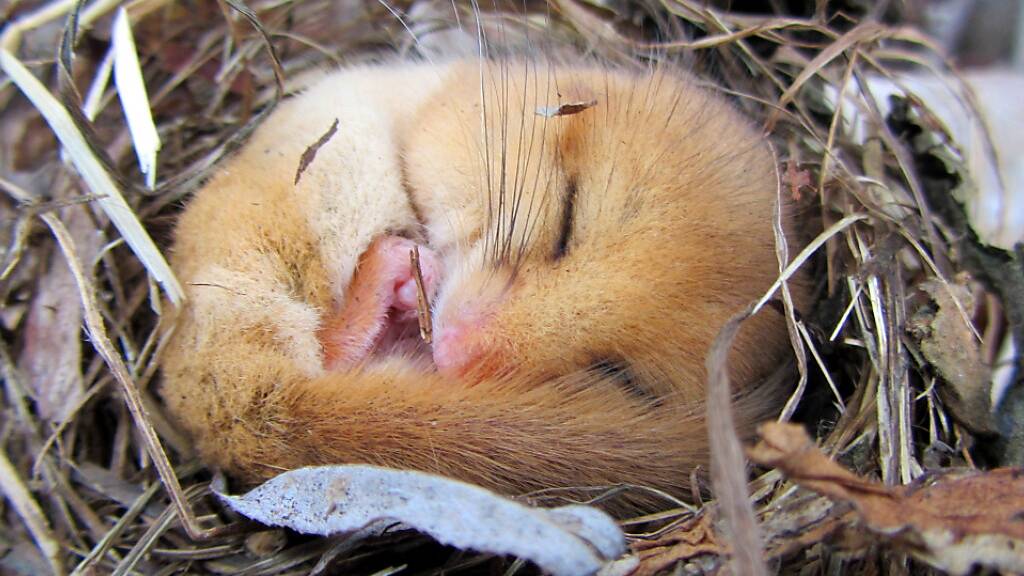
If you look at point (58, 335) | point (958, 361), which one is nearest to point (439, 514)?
point (958, 361)

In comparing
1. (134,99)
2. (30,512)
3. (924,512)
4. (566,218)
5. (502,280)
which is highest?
(134,99)

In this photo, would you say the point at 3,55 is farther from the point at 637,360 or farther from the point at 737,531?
the point at 737,531

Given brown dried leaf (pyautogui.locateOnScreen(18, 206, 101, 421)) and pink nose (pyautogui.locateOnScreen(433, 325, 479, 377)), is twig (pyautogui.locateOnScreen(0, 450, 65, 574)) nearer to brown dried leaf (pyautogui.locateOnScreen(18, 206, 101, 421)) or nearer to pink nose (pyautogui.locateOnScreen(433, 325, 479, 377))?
brown dried leaf (pyautogui.locateOnScreen(18, 206, 101, 421))

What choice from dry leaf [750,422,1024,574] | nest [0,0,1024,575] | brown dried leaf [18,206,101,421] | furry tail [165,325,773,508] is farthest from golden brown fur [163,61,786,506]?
dry leaf [750,422,1024,574]

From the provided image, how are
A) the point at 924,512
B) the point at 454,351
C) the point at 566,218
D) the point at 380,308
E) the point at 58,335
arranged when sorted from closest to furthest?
the point at 924,512
the point at 454,351
the point at 566,218
the point at 380,308
the point at 58,335

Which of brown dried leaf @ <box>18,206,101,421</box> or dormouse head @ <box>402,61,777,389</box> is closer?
dormouse head @ <box>402,61,777,389</box>

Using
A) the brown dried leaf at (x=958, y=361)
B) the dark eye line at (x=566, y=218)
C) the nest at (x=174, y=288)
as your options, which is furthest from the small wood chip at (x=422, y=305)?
the brown dried leaf at (x=958, y=361)

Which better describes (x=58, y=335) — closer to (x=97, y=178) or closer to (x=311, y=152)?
(x=97, y=178)

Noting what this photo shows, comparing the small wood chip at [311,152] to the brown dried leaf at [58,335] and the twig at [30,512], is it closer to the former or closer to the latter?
the brown dried leaf at [58,335]
